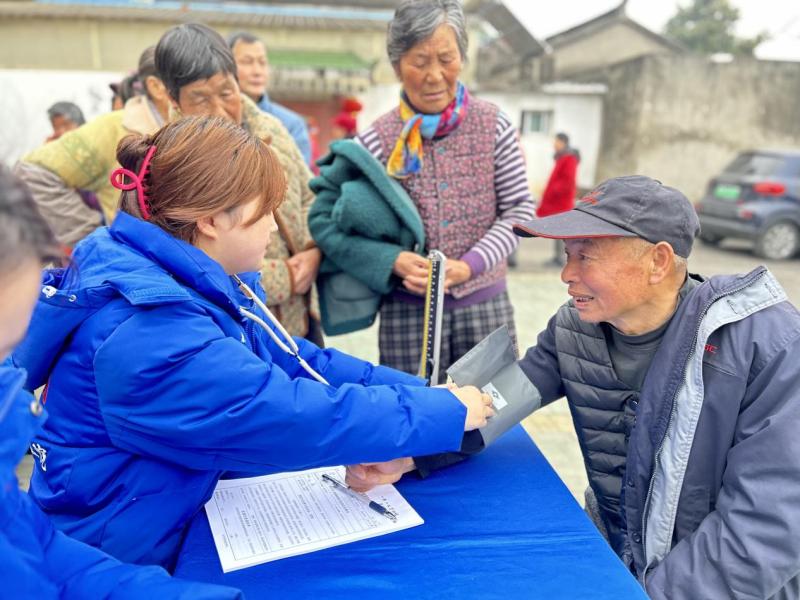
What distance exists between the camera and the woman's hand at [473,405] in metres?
1.43

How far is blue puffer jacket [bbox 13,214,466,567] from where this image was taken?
1.16 m

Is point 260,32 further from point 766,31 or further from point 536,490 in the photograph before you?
point 766,31

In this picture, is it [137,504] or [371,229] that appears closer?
[137,504]

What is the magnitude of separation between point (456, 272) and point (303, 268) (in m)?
0.58

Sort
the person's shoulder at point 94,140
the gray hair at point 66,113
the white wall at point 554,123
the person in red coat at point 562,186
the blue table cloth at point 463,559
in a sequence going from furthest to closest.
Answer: the white wall at point 554,123 < the person in red coat at point 562,186 < the gray hair at point 66,113 < the person's shoulder at point 94,140 < the blue table cloth at point 463,559

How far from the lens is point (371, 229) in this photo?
7.45 ft

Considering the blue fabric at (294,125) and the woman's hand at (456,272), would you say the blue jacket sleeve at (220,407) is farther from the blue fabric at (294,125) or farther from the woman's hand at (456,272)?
the blue fabric at (294,125)

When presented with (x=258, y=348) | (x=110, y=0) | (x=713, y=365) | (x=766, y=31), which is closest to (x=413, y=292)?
(x=258, y=348)

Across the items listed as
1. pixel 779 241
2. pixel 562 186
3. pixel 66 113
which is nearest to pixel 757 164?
pixel 779 241

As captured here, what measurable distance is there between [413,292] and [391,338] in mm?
243

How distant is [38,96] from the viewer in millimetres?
11742

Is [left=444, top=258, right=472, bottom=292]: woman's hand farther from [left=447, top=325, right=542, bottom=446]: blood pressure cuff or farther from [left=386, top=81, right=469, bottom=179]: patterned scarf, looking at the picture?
[left=447, top=325, right=542, bottom=446]: blood pressure cuff

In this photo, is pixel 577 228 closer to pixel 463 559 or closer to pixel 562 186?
pixel 463 559

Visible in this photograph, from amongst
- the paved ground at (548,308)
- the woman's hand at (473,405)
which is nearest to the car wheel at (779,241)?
the paved ground at (548,308)
